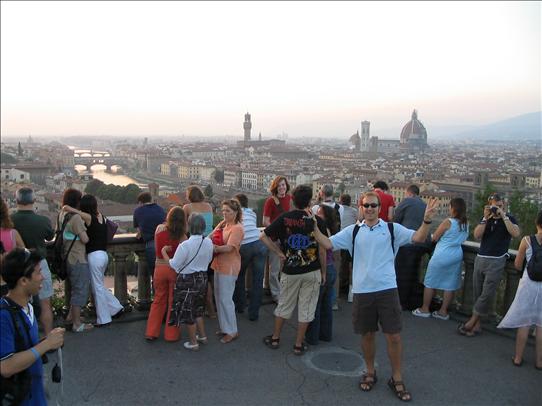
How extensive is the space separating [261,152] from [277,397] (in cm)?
11634

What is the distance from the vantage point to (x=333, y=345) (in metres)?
4.02

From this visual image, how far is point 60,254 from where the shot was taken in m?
3.97

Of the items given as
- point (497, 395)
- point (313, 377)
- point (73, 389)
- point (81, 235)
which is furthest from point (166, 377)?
point (497, 395)

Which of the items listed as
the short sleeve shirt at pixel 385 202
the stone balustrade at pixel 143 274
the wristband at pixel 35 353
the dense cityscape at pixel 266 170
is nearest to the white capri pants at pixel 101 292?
the stone balustrade at pixel 143 274

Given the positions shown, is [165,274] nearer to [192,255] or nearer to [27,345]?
[192,255]

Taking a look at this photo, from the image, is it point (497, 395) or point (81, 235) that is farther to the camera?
point (81, 235)

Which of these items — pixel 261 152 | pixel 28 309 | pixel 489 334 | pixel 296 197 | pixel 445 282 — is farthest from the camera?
pixel 261 152

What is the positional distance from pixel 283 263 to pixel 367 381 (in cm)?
104

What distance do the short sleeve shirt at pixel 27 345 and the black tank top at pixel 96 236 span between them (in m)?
2.00

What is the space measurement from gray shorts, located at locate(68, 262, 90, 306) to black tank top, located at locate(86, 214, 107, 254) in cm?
16

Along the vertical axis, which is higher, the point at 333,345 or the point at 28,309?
the point at 28,309

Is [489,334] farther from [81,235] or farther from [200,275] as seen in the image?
[81,235]

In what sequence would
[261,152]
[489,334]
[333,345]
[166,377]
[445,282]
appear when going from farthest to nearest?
[261,152] → [445,282] → [489,334] → [333,345] → [166,377]

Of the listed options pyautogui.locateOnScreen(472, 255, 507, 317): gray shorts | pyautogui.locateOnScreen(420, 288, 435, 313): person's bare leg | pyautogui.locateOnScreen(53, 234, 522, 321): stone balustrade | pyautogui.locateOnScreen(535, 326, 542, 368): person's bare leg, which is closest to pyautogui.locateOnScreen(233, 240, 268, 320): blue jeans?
pyautogui.locateOnScreen(53, 234, 522, 321): stone balustrade
